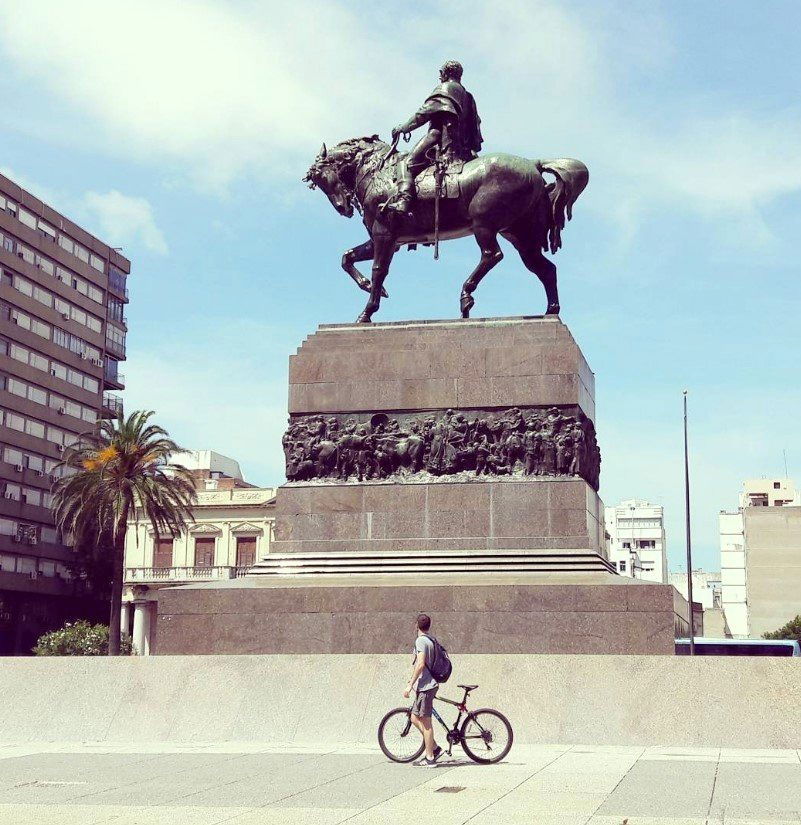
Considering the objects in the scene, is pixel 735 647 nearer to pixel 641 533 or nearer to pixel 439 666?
pixel 439 666

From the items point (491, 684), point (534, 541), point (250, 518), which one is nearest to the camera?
point (491, 684)

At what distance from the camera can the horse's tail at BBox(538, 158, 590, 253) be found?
2406cm

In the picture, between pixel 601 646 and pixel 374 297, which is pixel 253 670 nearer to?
pixel 601 646

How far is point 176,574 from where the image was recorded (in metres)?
80.4

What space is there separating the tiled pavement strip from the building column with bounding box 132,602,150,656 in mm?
63437

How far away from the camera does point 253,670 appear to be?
687 inches

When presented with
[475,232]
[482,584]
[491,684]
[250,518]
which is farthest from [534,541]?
[250,518]

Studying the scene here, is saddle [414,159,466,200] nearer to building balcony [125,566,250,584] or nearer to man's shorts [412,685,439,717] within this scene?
man's shorts [412,685,439,717]

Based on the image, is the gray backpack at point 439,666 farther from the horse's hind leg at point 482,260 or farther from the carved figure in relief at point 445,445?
the horse's hind leg at point 482,260

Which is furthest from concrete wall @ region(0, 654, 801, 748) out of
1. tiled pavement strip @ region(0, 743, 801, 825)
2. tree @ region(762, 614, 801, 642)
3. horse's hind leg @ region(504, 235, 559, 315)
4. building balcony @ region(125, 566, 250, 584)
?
tree @ region(762, 614, 801, 642)

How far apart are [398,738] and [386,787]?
7.09 feet

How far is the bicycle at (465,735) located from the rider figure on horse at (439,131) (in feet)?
39.4

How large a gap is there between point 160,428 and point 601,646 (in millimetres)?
44852

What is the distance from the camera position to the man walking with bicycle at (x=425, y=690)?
14.0m
